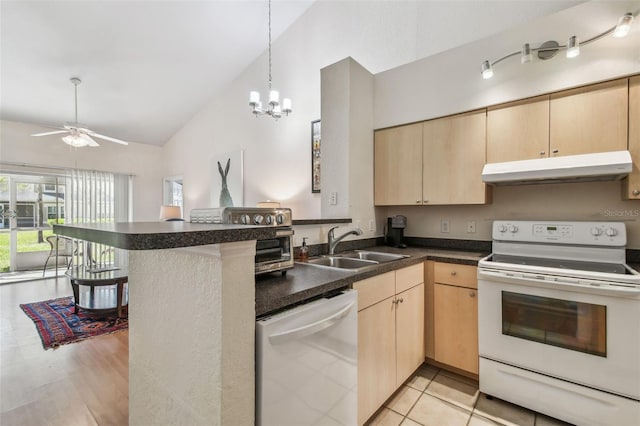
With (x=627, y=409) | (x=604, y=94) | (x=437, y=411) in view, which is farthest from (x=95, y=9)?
(x=627, y=409)

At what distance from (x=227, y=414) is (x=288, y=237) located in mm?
757

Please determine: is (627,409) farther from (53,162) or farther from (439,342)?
(53,162)

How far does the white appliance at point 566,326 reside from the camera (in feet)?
4.83

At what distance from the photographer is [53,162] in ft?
17.4

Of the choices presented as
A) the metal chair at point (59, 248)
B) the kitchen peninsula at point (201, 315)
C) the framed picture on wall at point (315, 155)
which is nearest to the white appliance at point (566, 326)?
the kitchen peninsula at point (201, 315)

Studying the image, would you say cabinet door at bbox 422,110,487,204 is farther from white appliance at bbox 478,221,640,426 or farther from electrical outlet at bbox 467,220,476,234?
white appliance at bbox 478,221,640,426

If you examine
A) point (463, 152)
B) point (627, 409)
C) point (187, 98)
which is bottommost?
point (627, 409)

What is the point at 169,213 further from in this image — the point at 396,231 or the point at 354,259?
the point at 354,259

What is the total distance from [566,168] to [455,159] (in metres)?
0.73

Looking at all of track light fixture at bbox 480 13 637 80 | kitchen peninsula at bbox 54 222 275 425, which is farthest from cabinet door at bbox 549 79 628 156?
kitchen peninsula at bbox 54 222 275 425

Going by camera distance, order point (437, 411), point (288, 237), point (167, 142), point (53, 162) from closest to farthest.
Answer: point (288, 237) < point (437, 411) < point (53, 162) < point (167, 142)

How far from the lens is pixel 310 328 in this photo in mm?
1071

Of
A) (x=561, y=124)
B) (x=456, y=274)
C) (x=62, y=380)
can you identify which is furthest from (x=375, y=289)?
(x=62, y=380)

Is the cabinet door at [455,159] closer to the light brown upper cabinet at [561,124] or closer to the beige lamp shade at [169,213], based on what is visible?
the light brown upper cabinet at [561,124]
